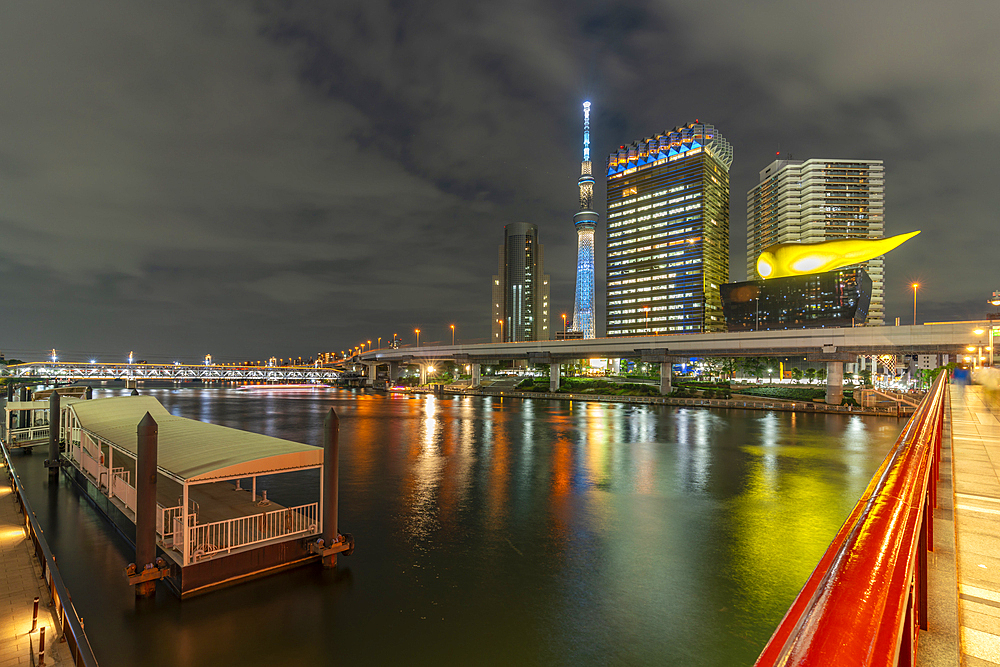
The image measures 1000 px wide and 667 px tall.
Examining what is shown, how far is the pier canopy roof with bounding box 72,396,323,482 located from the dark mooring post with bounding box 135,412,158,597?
0.78m

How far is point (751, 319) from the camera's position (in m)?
161

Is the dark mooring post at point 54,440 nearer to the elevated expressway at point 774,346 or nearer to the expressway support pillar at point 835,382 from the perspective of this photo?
the elevated expressway at point 774,346

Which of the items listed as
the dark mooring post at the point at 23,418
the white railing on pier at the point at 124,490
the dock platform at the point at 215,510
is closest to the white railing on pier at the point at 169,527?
the dock platform at the point at 215,510

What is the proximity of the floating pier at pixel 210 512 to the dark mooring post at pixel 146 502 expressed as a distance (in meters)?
0.02

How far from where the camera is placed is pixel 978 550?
5.89m

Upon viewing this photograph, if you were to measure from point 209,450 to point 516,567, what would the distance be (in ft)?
35.3

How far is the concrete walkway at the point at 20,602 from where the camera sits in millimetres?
10445

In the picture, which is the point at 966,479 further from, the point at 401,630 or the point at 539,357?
the point at 539,357

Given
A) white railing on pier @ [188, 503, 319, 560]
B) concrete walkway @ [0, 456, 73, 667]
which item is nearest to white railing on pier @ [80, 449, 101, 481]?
concrete walkway @ [0, 456, 73, 667]

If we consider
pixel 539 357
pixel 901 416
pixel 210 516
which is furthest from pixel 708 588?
pixel 539 357

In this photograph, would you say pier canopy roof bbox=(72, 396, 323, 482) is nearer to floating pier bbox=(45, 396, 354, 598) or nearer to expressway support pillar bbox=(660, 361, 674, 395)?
floating pier bbox=(45, 396, 354, 598)

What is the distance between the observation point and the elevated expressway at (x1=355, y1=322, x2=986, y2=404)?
→ 203ft

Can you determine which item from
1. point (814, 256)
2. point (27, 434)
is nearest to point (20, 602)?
point (27, 434)

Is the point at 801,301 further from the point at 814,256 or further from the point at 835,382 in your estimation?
the point at 835,382
